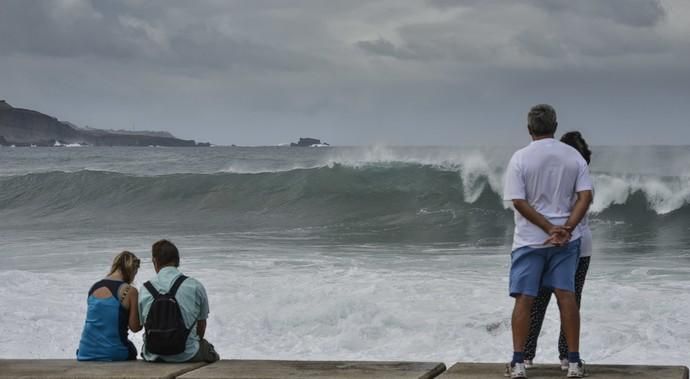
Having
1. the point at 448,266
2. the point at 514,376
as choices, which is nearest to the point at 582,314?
the point at 448,266

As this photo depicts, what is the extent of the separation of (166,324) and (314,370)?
0.86m

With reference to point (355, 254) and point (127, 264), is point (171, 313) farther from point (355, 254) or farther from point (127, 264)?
point (355, 254)

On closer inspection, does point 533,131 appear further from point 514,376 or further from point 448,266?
point 448,266

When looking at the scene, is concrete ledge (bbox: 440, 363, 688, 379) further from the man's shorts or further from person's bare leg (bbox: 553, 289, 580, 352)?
the man's shorts

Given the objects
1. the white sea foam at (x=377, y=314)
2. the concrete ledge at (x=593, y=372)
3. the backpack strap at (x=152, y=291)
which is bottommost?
the white sea foam at (x=377, y=314)

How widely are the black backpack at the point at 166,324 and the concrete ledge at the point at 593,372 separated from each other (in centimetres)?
147

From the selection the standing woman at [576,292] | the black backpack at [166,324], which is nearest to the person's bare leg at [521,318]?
the standing woman at [576,292]

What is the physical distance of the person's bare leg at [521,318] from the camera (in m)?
4.71

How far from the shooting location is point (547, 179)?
4602 mm

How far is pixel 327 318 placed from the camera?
31.3ft

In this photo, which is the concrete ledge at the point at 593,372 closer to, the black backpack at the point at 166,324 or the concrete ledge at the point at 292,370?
the concrete ledge at the point at 292,370

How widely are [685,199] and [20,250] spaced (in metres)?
16.8

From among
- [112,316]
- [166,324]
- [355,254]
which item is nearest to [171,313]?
[166,324]

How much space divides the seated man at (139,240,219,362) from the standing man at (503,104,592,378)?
5.73 feet
